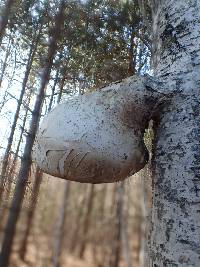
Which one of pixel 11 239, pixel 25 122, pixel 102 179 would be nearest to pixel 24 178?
pixel 11 239

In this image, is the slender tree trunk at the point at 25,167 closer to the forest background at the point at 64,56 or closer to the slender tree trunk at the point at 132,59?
the forest background at the point at 64,56

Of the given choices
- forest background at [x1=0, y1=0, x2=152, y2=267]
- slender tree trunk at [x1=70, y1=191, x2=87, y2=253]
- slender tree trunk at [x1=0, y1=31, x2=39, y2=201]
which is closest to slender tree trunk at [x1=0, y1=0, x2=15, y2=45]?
forest background at [x1=0, y1=0, x2=152, y2=267]

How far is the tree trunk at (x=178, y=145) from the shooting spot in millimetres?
674

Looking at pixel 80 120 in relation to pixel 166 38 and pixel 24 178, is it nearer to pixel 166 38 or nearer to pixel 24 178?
pixel 166 38

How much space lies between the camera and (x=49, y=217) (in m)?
19.2

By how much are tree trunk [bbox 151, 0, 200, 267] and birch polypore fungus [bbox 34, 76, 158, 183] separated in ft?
0.18

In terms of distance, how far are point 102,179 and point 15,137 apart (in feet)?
35.2

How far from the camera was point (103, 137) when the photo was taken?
790mm

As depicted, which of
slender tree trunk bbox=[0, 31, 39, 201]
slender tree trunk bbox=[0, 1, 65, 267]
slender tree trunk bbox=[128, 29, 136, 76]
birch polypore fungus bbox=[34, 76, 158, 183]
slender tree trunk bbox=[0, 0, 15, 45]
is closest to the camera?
birch polypore fungus bbox=[34, 76, 158, 183]

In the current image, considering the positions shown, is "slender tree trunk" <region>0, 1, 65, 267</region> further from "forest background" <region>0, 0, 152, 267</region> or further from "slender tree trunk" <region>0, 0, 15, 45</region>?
"slender tree trunk" <region>0, 0, 15, 45</region>

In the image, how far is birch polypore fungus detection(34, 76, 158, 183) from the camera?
788 millimetres

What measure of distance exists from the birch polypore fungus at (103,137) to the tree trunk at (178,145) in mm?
55

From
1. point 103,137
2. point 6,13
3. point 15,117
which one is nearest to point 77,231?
point 15,117

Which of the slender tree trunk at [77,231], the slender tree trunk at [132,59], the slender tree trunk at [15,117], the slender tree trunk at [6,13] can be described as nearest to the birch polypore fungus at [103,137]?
the slender tree trunk at [132,59]
